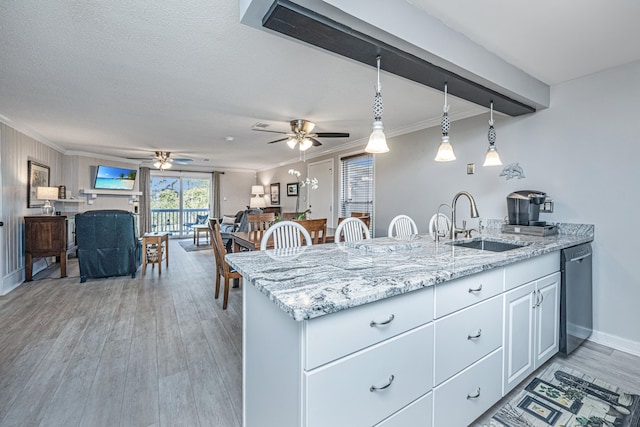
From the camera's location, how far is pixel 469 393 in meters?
1.41

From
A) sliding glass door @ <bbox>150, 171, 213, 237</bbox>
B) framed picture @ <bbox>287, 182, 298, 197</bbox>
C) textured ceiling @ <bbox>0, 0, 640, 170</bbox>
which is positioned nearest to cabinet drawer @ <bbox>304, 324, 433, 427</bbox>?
textured ceiling @ <bbox>0, 0, 640, 170</bbox>

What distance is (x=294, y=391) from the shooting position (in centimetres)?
93

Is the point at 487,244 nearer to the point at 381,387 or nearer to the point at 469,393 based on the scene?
the point at 469,393

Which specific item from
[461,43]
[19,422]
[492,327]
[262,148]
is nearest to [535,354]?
[492,327]

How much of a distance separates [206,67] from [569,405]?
3.37 meters

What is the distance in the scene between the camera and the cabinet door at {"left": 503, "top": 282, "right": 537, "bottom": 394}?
64.1 inches

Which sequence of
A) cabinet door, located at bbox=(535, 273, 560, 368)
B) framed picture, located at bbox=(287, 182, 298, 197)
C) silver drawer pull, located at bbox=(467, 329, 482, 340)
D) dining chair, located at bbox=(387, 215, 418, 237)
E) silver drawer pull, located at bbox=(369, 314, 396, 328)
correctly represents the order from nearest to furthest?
silver drawer pull, located at bbox=(369, 314, 396, 328) → silver drawer pull, located at bbox=(467, 329, 482, 340) → cabinet door, located at bbox=(535, 273, 560, 368) → dining chair, located at bbox=(387, 215, 418, 237) → framed picture, located at bbox=(287, 182, 298, 197)

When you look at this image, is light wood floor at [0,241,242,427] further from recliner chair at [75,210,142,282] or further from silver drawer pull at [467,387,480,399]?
silver drawer pull at [467,387,480,399]

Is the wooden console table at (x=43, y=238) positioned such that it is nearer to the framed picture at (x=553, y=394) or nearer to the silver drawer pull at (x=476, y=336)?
the silver drawer pull at (x=476, y=336)

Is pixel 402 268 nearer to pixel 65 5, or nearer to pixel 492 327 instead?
pixel 492 327

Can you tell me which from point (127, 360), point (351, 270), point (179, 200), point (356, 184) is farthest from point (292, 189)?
point (351, 270)

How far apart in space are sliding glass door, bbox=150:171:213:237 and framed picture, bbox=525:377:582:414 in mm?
8790

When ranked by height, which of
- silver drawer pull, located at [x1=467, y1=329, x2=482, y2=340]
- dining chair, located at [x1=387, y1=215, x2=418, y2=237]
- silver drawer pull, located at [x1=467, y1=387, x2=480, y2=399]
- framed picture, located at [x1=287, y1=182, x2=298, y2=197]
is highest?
framed picture, located at [x1=287, y1=182, x2=298, y2=197]

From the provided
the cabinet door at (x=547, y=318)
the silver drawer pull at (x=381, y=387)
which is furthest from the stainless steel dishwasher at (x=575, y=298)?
the silver drawer pull at (x=381, y=387)
